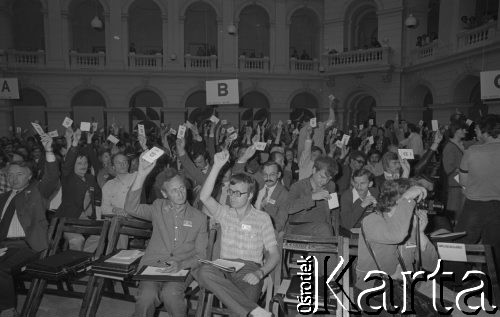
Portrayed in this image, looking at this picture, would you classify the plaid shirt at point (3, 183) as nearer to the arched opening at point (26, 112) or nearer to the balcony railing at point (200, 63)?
the balcony railing at point (200, 63)

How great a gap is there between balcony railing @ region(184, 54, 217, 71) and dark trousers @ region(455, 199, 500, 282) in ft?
58.3

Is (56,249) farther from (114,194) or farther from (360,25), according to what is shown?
(360,25)

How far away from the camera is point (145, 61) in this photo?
808 inches

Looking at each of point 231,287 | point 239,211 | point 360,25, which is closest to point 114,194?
point 239,211

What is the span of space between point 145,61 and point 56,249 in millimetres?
17974

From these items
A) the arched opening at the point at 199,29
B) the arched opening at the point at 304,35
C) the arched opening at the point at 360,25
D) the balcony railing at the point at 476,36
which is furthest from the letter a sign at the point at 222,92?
the arched opening at the point at 199,29

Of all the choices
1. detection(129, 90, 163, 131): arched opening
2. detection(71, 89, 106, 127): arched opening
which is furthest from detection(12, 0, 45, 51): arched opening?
detection(129, 90, 163, 131): arched opening

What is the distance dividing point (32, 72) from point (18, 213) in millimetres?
18678

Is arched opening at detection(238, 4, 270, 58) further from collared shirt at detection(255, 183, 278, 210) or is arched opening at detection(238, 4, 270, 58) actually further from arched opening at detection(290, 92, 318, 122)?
collared shirt at detection(255, 183, 278, 210)

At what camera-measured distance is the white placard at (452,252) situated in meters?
3.22

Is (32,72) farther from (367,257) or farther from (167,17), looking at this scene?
(367,257)

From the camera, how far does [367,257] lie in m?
3.17

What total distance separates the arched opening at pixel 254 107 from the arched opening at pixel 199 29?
4.16 meters

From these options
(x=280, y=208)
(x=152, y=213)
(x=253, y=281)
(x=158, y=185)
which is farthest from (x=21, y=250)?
(x=280, y=208)
